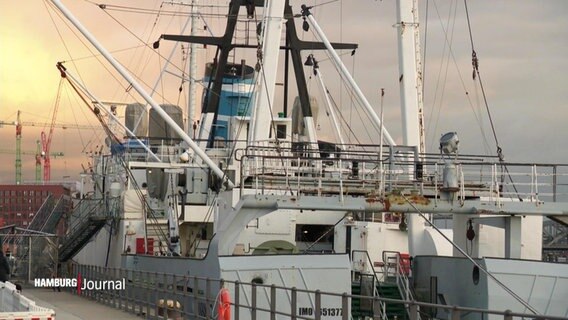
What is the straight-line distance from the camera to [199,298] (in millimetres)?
24266

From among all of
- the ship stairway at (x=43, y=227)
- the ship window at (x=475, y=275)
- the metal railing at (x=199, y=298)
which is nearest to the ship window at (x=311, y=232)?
the metal railing at (x=199, y=298)

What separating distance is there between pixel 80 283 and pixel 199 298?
1784 cm

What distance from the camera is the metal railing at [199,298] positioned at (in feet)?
66.7

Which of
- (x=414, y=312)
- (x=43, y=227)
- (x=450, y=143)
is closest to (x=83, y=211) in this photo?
(x=43, y=227)

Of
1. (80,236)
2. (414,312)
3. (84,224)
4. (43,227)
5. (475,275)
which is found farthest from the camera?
(43,227)

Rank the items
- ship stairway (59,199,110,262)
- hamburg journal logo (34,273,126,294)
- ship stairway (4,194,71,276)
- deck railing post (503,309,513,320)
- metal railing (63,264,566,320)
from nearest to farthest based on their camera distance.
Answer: deck railing post (503,309,513,320)
metal railing (63,264,566,320)
hamburg journal logo (34,273,126,294)
ship stairway (59,199,110,262)
ship stairway (4,194,71,276)

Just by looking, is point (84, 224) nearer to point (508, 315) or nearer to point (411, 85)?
point (411, 85)

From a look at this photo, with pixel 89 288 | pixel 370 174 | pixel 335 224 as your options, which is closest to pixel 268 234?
pixel 335 224

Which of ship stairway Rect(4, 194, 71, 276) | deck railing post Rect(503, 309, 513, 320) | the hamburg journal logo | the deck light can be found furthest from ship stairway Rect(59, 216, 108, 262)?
deck railing post Rect(503, 309, 513, 320)

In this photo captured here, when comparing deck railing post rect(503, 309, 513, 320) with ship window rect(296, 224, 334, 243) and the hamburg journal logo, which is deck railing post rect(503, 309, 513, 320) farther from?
ship window rect(296, 224, 334, 243)

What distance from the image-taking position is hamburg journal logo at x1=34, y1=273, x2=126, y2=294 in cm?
3375

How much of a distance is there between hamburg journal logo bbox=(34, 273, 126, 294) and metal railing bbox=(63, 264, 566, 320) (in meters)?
0.03

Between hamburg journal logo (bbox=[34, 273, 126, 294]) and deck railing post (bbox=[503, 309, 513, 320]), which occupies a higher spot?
deck railing post (bbox=[503, 309, 513, 320])

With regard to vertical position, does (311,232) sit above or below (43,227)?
below
